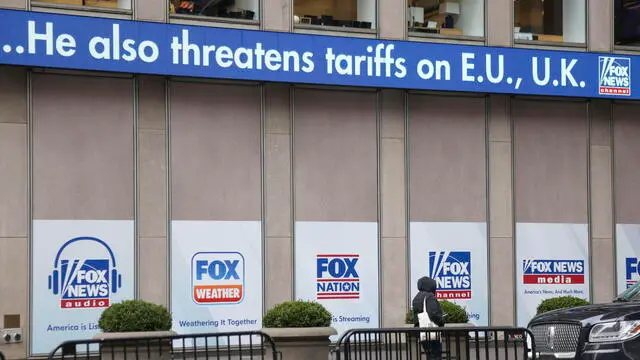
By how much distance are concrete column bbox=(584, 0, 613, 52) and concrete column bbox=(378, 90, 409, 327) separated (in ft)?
15.6

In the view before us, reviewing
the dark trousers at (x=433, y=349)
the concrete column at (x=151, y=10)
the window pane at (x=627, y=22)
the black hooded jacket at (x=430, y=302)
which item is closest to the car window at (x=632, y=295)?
the dark trousers at (x=433, y=349)

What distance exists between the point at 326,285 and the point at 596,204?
643 cm

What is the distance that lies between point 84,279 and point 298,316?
4.63 meters

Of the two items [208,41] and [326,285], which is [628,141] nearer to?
[326,285]

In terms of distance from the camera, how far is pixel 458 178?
80.1 ft

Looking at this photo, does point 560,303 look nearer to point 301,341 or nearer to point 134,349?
point 301,341

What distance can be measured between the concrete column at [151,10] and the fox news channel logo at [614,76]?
375 inches

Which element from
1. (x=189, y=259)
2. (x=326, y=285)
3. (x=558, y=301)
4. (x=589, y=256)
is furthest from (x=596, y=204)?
(x=189, y=259)

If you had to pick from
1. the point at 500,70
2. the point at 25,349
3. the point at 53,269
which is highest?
the point at 500,70

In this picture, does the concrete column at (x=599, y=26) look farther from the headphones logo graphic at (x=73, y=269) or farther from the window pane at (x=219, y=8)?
the headphones logo graphic at (x=73, y=269)

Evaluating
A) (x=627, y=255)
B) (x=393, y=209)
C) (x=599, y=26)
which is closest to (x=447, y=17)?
(x=599, y=26)

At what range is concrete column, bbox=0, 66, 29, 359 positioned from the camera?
68.2 ft

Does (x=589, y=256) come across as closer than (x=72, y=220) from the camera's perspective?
No

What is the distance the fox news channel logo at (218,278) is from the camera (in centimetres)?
2227
